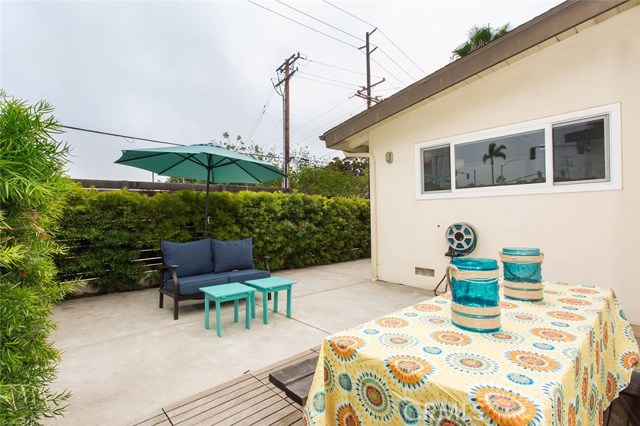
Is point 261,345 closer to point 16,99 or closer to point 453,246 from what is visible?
point 16,99

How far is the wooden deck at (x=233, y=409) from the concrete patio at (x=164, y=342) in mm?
169

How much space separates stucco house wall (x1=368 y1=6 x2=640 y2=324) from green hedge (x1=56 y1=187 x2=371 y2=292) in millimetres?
2920

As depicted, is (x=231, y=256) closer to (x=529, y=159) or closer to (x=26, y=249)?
(x=26, y=249)

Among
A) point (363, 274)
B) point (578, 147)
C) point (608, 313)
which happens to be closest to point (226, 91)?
point (363, 274)

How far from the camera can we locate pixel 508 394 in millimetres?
772

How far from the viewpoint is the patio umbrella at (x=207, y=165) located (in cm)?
491

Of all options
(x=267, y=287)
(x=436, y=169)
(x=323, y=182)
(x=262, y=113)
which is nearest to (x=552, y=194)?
(x=436, y=169)

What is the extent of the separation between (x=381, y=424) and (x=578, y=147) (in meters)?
4.50

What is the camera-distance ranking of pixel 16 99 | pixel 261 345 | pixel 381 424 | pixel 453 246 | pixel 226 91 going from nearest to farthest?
pixel 381 424
pixel 16 99
pixel 261 345
pixel 453 246
pixel 226 91

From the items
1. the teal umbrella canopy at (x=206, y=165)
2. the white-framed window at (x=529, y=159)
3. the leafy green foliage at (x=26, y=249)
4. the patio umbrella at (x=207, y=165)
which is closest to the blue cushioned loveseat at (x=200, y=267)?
the patio umbrella at (x=207, y=165)

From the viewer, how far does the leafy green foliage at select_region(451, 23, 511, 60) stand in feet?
28.2

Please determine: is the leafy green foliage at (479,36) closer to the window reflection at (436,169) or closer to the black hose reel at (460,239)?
the window reflection at (436,169)

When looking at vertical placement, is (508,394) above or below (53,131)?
below

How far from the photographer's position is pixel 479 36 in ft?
28.2
